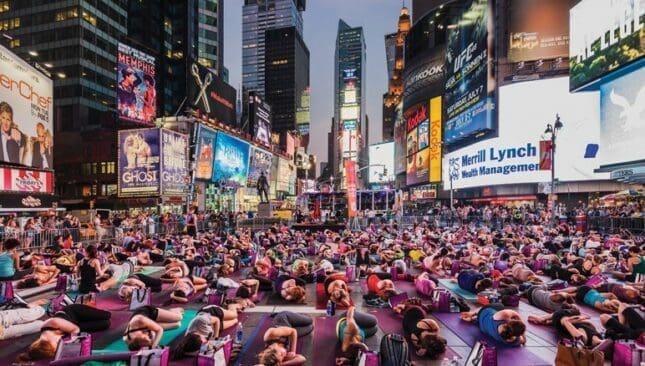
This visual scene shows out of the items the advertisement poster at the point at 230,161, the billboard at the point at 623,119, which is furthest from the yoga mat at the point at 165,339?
the advertisement poster at the point at 230,161

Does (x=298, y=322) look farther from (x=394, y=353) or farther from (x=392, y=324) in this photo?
(x=394, y=353)

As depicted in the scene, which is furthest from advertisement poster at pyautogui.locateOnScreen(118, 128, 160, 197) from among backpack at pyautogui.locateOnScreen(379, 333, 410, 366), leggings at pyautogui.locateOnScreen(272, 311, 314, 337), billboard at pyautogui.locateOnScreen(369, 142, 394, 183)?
billboard at pyautogui.locateOnScreen(369, 142, 394, 183)

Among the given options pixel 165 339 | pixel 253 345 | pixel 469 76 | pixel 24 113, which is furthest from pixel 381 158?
pixel 165 339

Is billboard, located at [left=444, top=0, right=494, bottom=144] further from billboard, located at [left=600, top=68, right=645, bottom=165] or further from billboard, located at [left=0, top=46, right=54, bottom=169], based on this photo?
billboard, located at [left=0, top=46, right=54, bottom=169]

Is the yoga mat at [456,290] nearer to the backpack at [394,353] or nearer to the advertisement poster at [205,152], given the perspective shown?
the backpack at [394,353]

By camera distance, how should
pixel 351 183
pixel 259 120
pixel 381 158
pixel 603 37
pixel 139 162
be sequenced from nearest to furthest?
pixel 351 183 < pixel 603 37 < pixel 139 162 < pixel 259 120 < pixel 381 158

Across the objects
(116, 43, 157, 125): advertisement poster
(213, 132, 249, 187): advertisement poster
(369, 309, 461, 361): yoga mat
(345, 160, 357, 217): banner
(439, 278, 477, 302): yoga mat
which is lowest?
(439, 278, 477, 302): yoga mat

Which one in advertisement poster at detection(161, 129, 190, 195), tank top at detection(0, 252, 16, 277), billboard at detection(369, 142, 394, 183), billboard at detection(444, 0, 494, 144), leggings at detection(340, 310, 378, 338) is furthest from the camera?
billboard at detection(369, 142, 394, 183)
